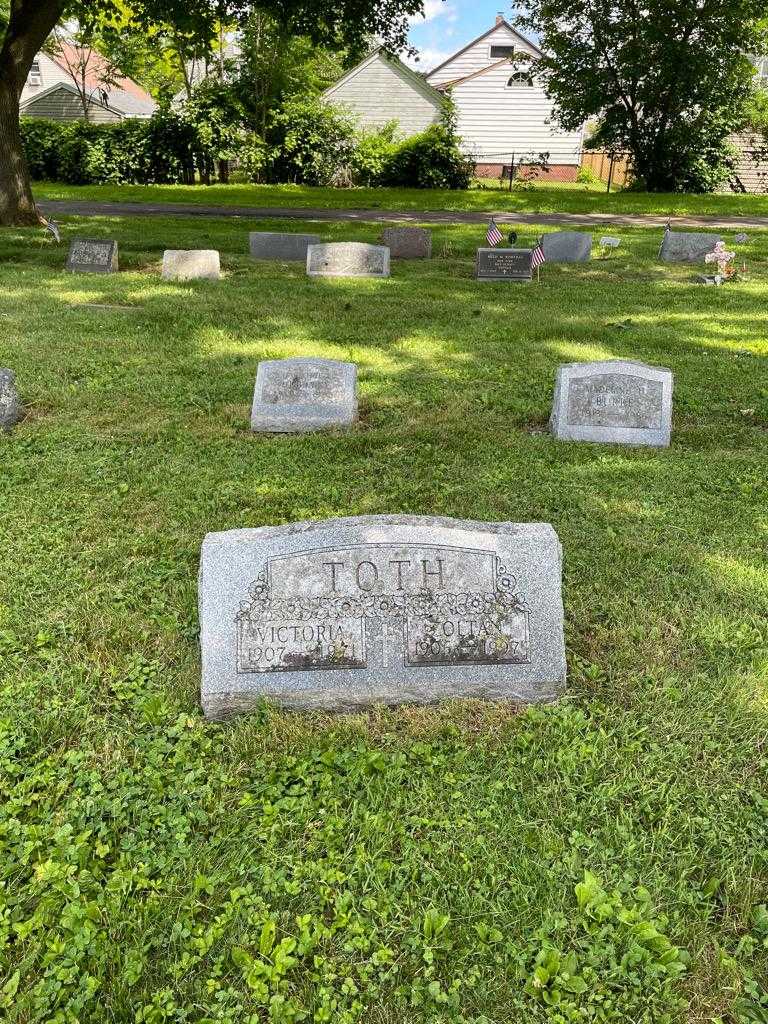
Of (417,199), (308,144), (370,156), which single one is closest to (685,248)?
(417,199)

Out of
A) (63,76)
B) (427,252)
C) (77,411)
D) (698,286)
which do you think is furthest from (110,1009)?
(63,76)

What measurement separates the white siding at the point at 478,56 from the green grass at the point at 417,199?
1891cm

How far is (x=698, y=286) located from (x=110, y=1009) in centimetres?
1340

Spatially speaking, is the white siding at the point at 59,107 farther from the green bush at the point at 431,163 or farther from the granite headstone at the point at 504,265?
the granite headstone at the point at 504,265

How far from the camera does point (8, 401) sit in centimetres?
609

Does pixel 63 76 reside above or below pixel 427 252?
above

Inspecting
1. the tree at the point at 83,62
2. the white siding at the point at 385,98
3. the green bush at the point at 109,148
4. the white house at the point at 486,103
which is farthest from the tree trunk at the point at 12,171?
the white house at the point at 486,103

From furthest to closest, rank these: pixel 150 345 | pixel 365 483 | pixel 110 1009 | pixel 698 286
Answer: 1. pixel 698 286
2. pixel 150 345
3. pixel 365 483
4. pixel 110 1009

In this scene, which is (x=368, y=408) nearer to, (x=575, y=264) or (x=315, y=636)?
(x=315, y=636)

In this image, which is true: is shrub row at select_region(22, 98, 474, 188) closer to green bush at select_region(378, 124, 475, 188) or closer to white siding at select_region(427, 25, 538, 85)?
green bush at select_region(378, 124, 475, 188)

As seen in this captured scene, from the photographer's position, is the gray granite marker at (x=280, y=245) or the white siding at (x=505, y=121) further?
the white siding at (x=505, y=121)

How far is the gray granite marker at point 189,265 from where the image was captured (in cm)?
1220

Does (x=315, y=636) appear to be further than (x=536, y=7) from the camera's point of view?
No

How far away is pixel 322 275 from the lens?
43.3 feet
